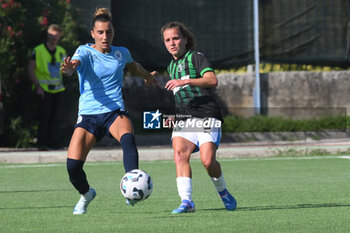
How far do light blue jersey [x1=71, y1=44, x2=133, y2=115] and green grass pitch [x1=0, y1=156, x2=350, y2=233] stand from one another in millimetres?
966

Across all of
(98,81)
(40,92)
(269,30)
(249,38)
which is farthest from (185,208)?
(269,30)

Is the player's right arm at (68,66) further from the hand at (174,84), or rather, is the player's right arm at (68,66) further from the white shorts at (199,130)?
the white shorts at (199,130)

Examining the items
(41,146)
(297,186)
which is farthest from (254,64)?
(297,186)

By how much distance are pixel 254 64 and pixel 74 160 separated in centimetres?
1170

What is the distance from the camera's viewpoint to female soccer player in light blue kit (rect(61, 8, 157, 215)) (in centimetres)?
775

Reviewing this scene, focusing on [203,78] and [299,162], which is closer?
[203,78]

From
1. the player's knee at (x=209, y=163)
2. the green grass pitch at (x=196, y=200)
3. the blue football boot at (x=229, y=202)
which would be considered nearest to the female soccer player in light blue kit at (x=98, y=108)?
the green grass pitch at (x=196, y=200)

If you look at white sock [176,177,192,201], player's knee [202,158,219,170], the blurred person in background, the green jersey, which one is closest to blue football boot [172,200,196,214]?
white sock [176,177,192,201]

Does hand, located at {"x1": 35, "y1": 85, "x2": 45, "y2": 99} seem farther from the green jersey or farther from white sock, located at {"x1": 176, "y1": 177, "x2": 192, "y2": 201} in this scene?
white sock, located at {"x1": 176, "y1": 177, "x2": 192, "y2": 201}

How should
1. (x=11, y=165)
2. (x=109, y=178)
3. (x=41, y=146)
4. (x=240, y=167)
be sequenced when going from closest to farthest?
1. (x=109, y=178)
2. (x=240, y=167)
3. (x=11, y=165)
4. (x=41, y=146)

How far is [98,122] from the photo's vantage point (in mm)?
7859

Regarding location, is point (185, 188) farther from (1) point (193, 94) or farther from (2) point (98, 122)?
(2) point (98, 122)

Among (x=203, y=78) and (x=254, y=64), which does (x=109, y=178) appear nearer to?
(x=203, y=78)

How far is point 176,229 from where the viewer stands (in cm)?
648
